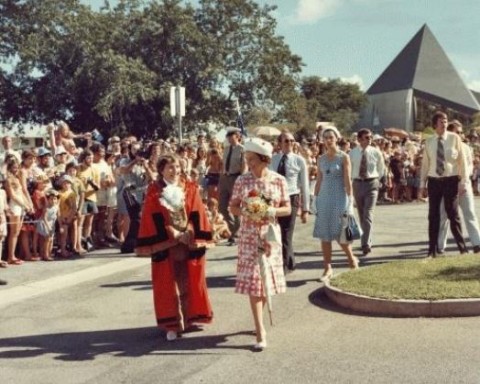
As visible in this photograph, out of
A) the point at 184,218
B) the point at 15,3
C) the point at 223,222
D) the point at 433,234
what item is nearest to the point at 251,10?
the point at 15,3

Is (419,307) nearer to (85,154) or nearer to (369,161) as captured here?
(369,161)

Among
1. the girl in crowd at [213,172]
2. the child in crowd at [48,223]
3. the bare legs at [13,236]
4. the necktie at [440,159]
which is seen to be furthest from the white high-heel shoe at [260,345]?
the girl in crowd at [213,172]

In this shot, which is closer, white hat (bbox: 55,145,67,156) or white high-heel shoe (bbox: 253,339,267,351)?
white high-heel shoe (bbox: 253,339,267,351)

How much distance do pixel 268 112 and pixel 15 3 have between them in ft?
54.4

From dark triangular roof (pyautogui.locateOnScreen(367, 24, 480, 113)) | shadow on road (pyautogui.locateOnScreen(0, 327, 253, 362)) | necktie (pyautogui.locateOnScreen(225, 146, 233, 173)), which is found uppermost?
dark triangular roof (pyautogui.locateOnScreen(367, 24, 480, 113))

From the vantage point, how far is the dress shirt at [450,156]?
992 centimetres

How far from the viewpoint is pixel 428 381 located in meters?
5.11

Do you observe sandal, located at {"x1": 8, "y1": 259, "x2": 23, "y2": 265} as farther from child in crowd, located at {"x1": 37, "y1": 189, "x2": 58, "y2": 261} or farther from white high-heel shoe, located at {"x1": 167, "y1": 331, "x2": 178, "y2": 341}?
white high-heel shoe, located at {"x1": 167, "y1": 331, "x2": 178, "y2": 341}

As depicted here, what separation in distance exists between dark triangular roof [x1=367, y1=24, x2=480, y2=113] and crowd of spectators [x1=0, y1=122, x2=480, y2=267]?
65990mm

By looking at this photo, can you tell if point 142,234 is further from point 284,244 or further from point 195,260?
point 284,244

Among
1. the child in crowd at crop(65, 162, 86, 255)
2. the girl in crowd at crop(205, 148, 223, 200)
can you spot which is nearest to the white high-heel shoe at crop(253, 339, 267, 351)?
the child in crowd at crop(65, 162, 86, 255)

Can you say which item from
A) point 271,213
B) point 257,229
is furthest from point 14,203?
point 271,213

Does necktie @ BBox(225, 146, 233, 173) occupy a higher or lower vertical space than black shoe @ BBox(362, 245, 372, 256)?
higher

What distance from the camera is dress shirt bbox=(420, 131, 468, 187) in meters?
9.92
